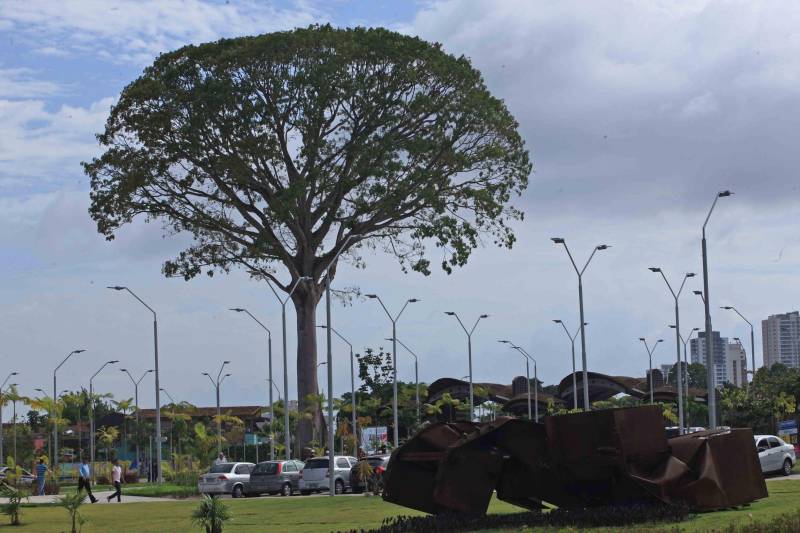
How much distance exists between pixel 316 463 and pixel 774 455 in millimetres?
18620

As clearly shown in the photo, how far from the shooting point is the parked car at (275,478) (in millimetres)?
54188

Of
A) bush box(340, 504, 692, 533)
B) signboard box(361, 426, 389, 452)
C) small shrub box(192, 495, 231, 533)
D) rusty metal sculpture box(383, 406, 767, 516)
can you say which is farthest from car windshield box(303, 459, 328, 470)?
bush box(340, 504, 692, 533)

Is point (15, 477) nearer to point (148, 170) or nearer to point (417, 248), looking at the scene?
point (148, 170)

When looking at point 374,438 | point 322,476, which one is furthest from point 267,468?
point 374,438

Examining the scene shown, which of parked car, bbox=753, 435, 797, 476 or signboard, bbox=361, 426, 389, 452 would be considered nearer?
parked car, bbox=753, 435, 797, 476

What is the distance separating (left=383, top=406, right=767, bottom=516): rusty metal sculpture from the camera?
23.9 metres

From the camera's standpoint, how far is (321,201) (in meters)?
61.0

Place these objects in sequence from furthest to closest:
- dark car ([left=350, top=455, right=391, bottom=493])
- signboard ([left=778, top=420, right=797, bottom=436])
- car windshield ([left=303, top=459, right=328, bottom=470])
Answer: signboard ([left=778, top=420, right=797, bottom=436])
car windshield ([left=303, top=459, right=328, bottom=470])
dark car ([left=350, top=455, right=391, bottom=493])

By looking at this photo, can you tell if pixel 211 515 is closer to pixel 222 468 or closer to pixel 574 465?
pixel 574 465

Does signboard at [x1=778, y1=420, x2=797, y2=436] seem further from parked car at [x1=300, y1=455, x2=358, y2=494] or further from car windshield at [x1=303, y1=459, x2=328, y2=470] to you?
car windshield at [x1=303, y1=459, x2=328, y2=470]

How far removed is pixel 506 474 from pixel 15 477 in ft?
124

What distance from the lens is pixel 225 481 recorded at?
55438mm

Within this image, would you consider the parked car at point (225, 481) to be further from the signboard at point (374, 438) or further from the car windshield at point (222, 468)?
the signboard at point (374, 438)

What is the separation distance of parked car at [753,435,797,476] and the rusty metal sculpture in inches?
704
